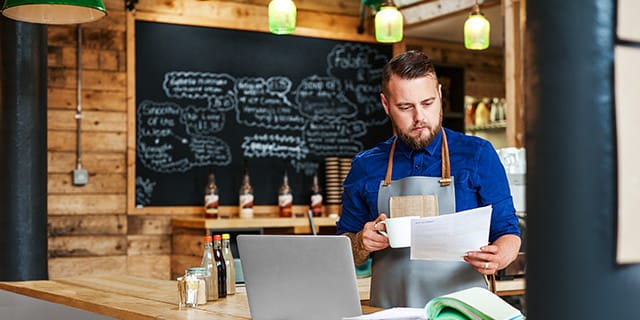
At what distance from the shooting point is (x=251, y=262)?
83.8 inches

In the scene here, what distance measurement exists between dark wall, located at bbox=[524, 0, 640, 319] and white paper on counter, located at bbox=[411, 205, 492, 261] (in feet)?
4.00

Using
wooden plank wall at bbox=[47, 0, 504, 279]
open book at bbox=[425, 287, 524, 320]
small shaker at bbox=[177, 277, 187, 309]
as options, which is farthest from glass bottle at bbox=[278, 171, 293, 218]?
open book at bbox=[425, 287, 524, 320]

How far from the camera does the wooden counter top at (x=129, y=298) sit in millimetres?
2471

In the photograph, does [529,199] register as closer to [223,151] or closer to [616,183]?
[616,183]

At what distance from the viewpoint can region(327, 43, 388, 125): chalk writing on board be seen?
702cm

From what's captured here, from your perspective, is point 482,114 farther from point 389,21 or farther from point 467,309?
point 467,309

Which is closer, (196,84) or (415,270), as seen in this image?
(415,270)

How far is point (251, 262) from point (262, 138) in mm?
4546

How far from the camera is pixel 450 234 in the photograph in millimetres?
2180

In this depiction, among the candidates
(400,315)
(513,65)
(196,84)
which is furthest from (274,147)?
(400,315)

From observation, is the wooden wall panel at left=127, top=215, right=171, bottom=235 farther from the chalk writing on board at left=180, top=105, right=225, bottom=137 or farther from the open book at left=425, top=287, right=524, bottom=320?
the open book at left=425, top=287, right=524, bottom=320

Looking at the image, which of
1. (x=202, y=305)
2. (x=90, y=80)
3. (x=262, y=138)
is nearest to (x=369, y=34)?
(x=262, y=138)

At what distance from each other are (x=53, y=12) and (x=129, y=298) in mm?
1148

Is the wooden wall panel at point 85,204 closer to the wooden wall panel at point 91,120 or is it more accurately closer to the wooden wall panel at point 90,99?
the wooden wall panel at point 91,120
